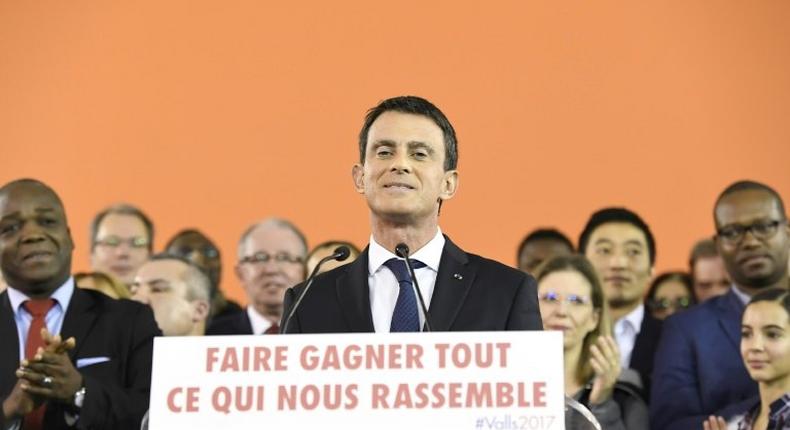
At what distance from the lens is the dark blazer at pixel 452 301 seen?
2.82 metres

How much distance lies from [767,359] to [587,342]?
24.4 inches

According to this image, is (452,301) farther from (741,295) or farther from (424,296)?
(741,295)

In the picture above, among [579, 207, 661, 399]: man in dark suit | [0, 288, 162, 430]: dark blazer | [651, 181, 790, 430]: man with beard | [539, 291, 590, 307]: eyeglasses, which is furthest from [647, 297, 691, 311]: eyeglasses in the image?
[0, 288, 162, 430]: dark blazer

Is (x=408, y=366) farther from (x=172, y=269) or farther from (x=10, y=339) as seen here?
(x=172, y=269)

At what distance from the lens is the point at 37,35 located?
7.56 meters

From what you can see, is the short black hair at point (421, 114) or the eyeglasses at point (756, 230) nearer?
the short black hair at point (421, 114)

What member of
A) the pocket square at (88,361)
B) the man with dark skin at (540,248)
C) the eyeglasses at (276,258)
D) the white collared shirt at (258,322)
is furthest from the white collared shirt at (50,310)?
the man with dark skin at (540,248)

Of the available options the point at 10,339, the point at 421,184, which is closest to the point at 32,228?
the point at 10,339

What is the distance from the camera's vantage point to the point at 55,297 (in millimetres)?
3912

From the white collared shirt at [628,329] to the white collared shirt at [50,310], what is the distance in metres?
2.01

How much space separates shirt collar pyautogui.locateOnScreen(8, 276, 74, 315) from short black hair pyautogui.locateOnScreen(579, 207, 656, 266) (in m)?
2.14

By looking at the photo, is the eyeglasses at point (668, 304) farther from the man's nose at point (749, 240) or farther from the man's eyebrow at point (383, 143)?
the man's eyebrow at point (383, 143)

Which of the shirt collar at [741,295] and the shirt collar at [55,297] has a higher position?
the shirt collar at [741,295]

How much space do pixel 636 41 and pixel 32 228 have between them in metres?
4.35
